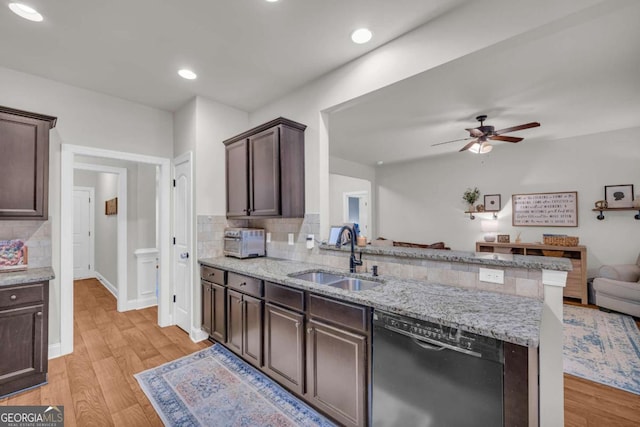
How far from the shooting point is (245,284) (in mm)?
2545

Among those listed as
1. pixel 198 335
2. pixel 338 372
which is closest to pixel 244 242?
pixel 198 335

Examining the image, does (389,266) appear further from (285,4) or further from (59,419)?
(59,419)

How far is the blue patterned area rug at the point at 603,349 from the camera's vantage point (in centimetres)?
247

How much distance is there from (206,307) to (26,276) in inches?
59.5

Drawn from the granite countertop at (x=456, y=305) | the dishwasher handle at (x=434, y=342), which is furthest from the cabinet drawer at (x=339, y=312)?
the dishwasher handle at (x=434, y=342)

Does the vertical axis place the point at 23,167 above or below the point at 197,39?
below

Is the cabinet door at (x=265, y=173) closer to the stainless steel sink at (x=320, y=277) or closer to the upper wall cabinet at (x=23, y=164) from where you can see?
the stainless steel sink at (x=320, y=277)

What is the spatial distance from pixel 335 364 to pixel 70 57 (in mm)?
3371

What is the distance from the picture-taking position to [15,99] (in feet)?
8.77

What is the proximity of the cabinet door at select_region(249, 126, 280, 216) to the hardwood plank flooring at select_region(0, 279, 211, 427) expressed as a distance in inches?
66.5

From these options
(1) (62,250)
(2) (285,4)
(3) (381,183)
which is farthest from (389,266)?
(3) (381,183)

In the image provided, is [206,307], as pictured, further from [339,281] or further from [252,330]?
[339,281]

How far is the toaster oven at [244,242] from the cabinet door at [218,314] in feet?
1.44

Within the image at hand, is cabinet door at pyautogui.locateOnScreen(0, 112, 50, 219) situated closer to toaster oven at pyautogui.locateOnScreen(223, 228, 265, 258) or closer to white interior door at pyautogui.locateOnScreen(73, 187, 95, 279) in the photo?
toaster oven at pyautogui.locateOnScreen(223, 228, 265, 258)
